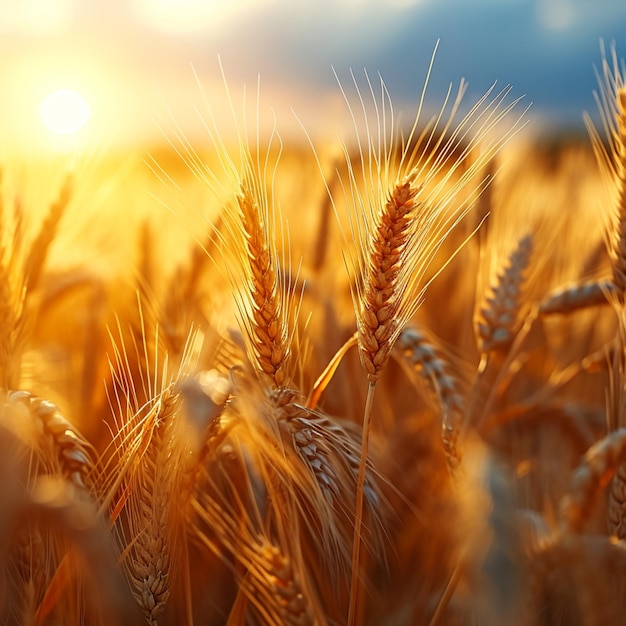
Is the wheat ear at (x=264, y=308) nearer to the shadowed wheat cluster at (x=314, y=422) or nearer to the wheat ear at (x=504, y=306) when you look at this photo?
the shadowed wheat cluster at (x=314, y=422)

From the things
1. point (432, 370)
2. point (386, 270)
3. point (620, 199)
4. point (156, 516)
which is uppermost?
point (620, 199)

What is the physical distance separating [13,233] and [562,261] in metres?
1.93

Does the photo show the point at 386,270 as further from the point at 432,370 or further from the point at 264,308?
the point at 432,370

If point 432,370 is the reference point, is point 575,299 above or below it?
above

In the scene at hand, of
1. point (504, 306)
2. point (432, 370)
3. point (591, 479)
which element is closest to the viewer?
point (591, 479)

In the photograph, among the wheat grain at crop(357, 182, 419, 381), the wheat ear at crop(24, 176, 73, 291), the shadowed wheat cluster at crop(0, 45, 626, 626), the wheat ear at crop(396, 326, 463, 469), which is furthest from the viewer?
the wheat ear at crop(24, 176, 73, 291)

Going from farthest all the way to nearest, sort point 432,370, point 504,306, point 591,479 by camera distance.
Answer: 1. point 504,306
2. point 432,370
3. point 591,479

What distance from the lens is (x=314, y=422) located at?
3.34 ft

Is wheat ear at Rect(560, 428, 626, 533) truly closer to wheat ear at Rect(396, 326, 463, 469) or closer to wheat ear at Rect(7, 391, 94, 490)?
wheat ear at Rect(396, 326, 463, 469)

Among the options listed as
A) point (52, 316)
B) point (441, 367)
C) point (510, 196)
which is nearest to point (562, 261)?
point (510, 196)

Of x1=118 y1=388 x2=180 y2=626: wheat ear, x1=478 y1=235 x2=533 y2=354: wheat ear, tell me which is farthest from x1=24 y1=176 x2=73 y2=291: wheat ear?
x1=478 y1=235 x2=533 y2=354: wheat ear

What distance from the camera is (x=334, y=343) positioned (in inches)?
72.2

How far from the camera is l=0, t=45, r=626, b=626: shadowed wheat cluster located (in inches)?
34.6

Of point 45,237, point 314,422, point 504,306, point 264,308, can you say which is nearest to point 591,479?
point 314,422
